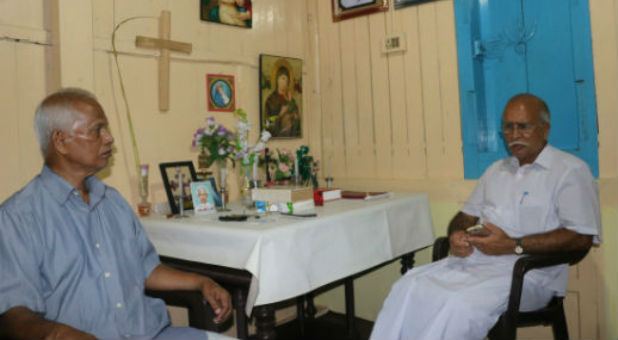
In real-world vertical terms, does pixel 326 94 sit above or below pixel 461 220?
above

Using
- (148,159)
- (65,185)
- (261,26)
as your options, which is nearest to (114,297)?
(65,185)

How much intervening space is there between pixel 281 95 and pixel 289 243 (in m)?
1.85

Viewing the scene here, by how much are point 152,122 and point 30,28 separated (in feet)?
2.59

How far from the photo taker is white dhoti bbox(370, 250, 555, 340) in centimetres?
213

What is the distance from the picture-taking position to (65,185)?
1.66 meters

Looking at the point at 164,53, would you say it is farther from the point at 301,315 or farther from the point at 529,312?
the point at 529,312

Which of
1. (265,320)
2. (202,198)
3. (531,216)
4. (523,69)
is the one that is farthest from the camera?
(523,69)

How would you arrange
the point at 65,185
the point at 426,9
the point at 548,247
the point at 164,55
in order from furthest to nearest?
the point at 426,9, the point at 164,55, the point at 548,247, the point at 65,185

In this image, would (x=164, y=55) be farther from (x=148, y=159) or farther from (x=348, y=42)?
(x=348, y=42)

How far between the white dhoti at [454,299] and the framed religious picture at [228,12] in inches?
82.8

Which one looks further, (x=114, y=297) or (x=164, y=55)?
(x=164, y=55)

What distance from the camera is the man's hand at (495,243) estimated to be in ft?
7.66

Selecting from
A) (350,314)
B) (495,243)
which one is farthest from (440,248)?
(350,314)

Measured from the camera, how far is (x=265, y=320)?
207 centimetres
